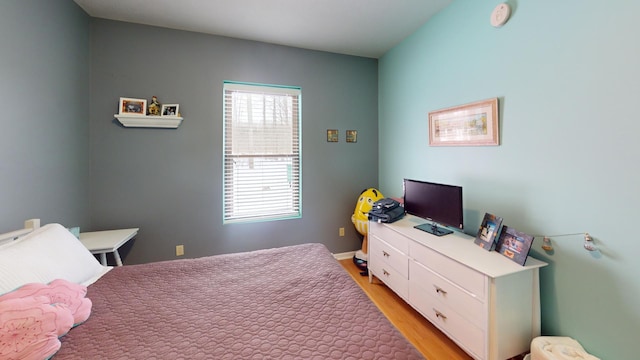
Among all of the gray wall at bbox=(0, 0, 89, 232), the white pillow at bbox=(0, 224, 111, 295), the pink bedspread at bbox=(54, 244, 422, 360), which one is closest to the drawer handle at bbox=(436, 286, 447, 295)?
the pink bedspread at bbox=(54, 244, 422, 360)

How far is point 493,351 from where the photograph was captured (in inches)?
57.7

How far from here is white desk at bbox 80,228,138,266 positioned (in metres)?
2.02

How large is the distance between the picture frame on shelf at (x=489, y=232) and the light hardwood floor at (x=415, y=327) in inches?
30.7

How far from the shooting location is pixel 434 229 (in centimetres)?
221

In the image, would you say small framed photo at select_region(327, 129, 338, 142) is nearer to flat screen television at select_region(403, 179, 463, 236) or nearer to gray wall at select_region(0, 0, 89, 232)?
flat screen television at select_region(403, 179, 463, 236)

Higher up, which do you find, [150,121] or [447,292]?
[150,121]

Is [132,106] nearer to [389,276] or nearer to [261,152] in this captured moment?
[261,152]

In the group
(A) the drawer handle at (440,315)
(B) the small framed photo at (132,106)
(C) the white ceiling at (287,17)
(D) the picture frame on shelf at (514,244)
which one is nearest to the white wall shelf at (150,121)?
(B) the small framed photo at (132,106)

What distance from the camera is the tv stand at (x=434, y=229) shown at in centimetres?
215

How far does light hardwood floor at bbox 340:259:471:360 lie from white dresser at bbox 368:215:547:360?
0.16 metres

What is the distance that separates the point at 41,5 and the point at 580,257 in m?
4.05

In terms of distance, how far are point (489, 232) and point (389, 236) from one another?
849 millimetres

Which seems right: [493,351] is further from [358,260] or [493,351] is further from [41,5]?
[41,5]

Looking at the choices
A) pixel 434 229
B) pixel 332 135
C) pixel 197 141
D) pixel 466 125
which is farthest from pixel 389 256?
pixel 197 141
